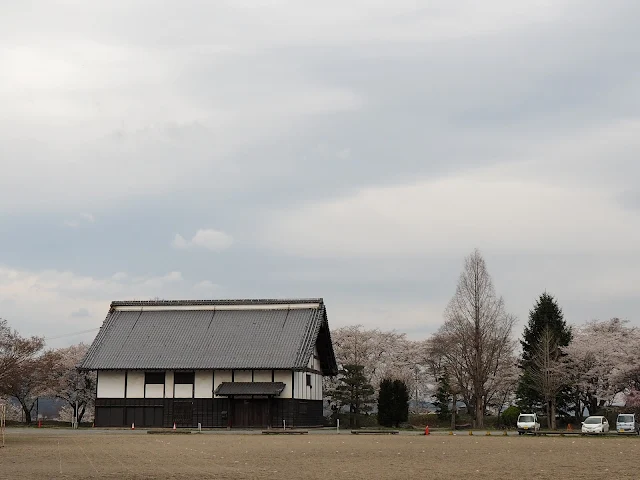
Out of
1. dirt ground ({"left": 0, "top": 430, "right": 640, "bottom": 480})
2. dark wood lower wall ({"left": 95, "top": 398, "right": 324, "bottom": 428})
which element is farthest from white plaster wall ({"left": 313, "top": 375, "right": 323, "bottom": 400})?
dirt ground ({"left": 0, "top": 430, "right": 640, "bottom": 480})

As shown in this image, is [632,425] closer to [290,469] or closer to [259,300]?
[259,300]

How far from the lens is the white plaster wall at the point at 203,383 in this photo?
2217 inches

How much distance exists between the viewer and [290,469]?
2177 centimetres

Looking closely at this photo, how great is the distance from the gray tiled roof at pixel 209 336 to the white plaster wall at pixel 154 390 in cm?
141

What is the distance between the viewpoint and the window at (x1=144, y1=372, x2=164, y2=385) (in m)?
56.9

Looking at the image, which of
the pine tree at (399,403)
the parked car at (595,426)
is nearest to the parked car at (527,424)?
the parked car at (595,426)

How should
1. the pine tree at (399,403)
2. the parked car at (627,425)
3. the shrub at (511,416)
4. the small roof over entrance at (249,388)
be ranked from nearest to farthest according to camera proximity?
the parked car at (627,425)
the small roof over entrance at (249,388)
the pine tree at (399,403)
the shrub at (511,416)

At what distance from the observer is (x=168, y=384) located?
56719 millimetres

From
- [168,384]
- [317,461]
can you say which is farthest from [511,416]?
[317,461]

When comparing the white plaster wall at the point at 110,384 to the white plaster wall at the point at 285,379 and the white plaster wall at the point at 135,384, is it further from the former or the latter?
the white plaster wall at the point at 285,379

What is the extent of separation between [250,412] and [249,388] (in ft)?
5.81

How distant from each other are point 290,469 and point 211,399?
3500cm

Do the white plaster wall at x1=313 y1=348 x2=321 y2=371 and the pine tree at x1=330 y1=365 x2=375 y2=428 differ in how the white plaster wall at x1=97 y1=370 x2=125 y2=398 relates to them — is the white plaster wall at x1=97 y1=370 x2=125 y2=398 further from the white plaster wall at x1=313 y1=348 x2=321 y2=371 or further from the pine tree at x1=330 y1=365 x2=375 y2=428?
the pine tree at x1=330 y1=365 x2=375 y2=428

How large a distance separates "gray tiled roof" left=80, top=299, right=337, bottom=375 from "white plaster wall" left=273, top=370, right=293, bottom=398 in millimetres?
968
